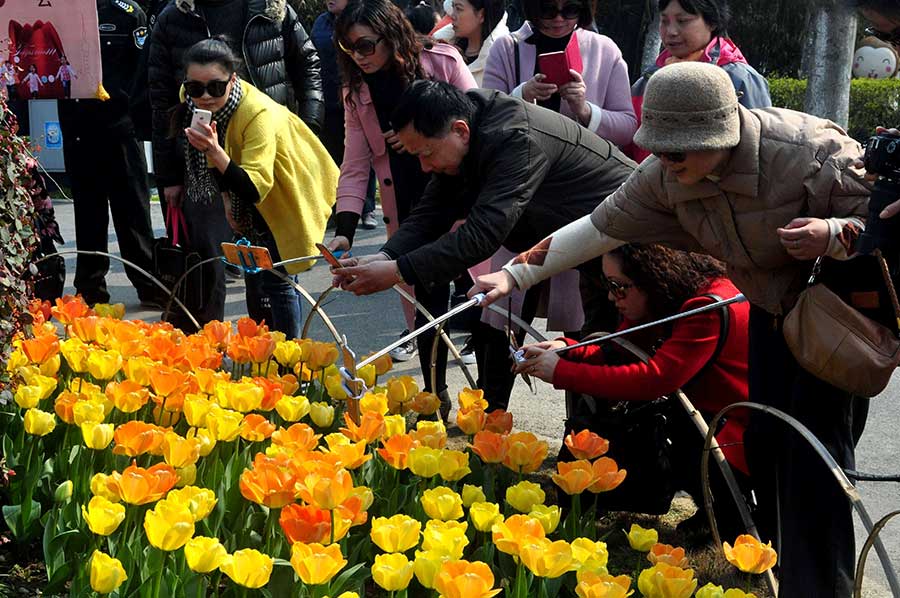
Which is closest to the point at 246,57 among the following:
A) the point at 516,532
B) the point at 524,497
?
the point at 524,497

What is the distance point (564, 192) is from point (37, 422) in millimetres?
1729

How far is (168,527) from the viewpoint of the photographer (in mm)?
2223

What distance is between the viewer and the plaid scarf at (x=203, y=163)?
184 inches

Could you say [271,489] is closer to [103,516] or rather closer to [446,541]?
[103,516]

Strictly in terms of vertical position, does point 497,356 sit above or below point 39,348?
below

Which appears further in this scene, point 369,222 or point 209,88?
point 369,222

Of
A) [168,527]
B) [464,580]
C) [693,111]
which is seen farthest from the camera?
[693,111]

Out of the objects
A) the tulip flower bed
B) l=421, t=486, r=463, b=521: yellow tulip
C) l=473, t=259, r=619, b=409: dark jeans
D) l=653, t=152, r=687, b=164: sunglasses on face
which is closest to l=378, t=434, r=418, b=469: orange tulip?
the tulip flower bed

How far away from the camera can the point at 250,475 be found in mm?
2480

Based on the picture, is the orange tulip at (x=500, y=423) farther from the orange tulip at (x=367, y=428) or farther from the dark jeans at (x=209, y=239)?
the dark jeans at (x=209, y=239)

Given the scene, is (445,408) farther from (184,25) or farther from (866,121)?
(866,121)

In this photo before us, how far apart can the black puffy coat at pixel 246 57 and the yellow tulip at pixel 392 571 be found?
3478 millimetres

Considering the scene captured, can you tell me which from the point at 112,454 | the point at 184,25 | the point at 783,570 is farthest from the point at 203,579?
the point at 184,25

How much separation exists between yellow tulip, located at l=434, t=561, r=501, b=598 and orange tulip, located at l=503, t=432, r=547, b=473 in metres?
0.79
